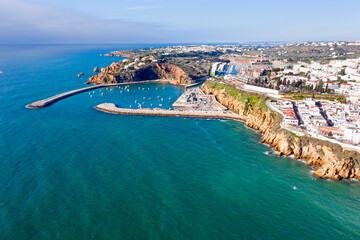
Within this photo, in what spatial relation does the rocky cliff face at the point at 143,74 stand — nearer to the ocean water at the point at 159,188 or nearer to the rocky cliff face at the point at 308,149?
the ocean water at the point at 159,188

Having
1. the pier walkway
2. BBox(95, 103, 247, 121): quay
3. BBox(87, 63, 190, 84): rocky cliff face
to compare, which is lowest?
BBox(95, 103, 247, 121): quay

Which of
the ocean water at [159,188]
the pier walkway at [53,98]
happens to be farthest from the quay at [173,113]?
the pier walkway at [53,98]

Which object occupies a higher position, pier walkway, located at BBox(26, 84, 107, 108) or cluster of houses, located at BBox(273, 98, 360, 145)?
cluster of houses, located at BBox(273, 98, 360, 145)

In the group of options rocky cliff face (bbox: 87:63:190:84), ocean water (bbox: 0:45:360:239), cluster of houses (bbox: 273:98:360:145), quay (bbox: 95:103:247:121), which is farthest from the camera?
rocky cliff face (bbox: 87:63:190:84)

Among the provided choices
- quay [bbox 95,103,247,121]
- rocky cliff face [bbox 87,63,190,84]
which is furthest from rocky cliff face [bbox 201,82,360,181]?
rocky cliff face [bbox 87,63,190,84]

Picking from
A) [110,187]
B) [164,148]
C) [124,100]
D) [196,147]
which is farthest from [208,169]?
[124,100]

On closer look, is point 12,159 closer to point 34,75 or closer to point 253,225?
point 253,225

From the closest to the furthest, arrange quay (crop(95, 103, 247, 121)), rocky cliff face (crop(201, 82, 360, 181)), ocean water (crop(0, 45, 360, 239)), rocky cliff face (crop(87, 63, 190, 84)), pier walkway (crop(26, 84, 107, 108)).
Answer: ocean water (crop(0, 45, 360, 239))
rocky cliff face (crop(201, 82, 360, 181))
quay (crop(95, 103, 247, 121))
pier walkway (crop(26, 84, 107, 108))
rocky cliff face (crop(87, 63, 190, 84))

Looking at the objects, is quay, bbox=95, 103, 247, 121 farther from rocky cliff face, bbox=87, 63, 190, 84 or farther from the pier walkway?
rocky cliff face, bbox=87, 63, 190, 84
